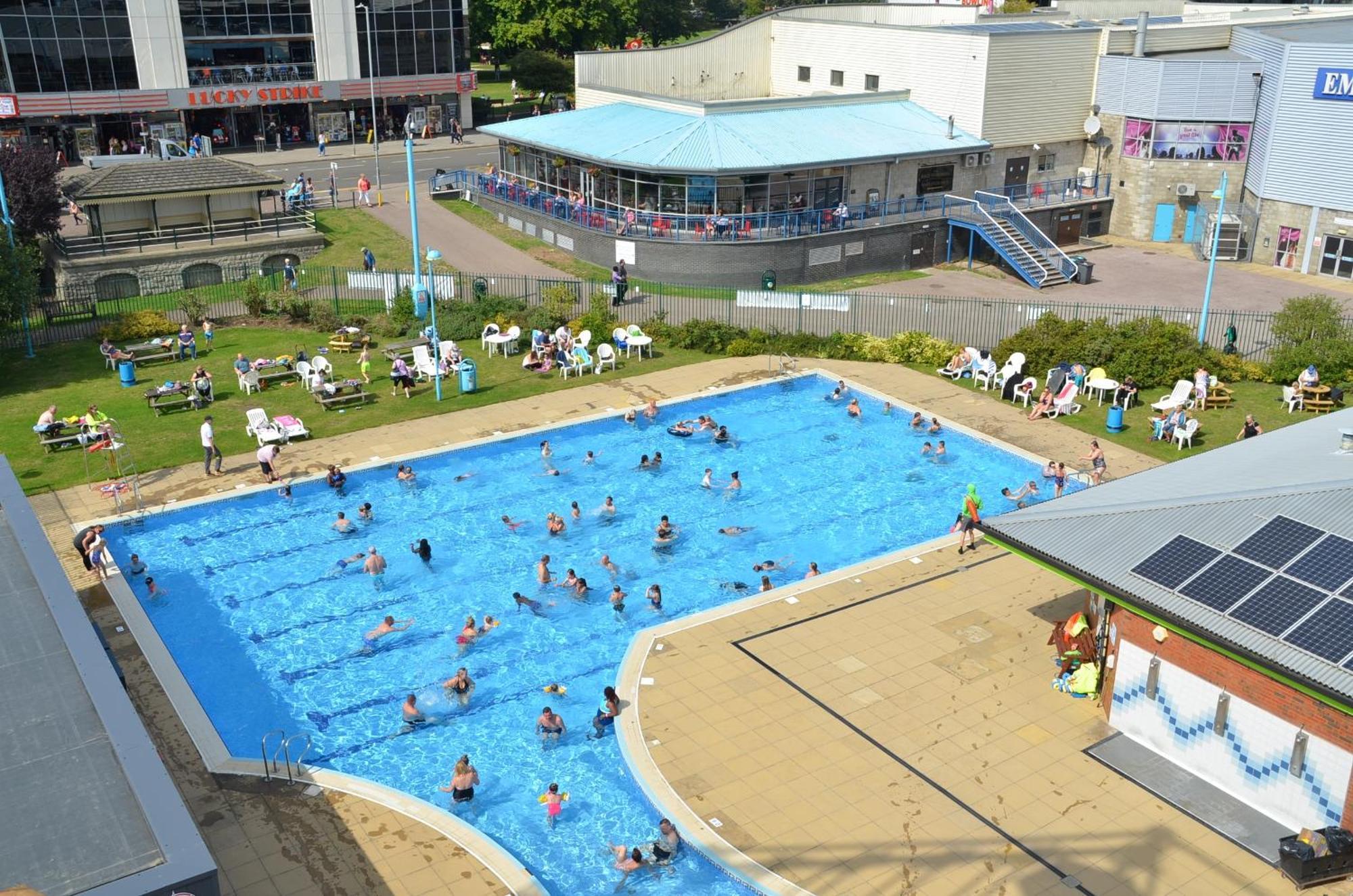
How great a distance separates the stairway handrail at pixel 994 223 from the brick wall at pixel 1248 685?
28.6 metres

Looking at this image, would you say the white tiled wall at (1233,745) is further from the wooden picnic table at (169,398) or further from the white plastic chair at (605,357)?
the wooden picnic table at (169,398)

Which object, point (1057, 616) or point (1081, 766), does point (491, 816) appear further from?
point (1057, 616)

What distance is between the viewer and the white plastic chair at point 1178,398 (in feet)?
104

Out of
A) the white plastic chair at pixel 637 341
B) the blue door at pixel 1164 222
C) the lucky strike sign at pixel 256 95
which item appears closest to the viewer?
the white plastic chair at pixel 637 341

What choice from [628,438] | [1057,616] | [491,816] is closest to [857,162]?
[628,438]

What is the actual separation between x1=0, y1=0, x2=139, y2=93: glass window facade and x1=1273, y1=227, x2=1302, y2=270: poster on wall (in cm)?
5643

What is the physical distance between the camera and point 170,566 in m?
24.5

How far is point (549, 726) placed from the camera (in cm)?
1894

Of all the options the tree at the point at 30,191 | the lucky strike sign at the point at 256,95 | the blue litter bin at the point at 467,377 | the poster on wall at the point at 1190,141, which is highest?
the lucky strike sign at the point at 256,95

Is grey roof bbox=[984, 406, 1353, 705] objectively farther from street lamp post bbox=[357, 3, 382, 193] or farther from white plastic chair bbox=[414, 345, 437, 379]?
street lamp post bbox=[357, 3, 382, 193]

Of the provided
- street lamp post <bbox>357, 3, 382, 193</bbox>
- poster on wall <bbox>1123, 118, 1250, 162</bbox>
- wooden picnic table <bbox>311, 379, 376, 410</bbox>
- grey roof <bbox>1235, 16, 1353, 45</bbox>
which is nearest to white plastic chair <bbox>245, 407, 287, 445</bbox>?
wooden picnic table <bbox>311, 379, 376, 410</bbox>

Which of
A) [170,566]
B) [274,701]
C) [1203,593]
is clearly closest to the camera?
[1203,593]

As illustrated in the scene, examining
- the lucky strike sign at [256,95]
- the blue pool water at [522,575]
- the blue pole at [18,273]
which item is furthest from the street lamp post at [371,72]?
the blue pool water at [522,575]

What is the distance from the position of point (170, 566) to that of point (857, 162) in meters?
30.5
